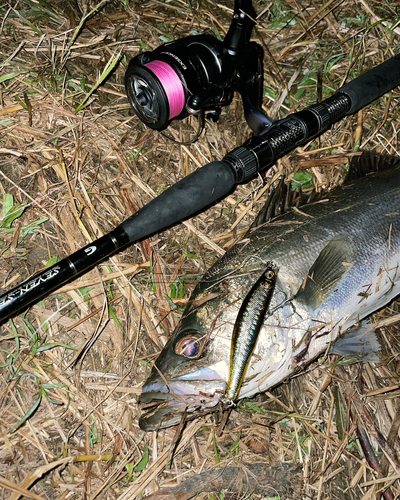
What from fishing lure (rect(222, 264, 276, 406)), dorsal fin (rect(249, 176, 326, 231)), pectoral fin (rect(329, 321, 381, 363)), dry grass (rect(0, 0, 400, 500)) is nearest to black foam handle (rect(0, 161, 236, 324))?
dorsal fin (rect(249, 176, 326, 231))

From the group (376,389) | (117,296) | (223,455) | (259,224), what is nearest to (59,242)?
(117,296)

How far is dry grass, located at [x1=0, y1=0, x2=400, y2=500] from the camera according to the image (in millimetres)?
2713

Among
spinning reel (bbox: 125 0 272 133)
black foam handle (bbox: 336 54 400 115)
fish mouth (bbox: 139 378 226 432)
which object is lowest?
fish mouth (bbox: 139 378 226 432)

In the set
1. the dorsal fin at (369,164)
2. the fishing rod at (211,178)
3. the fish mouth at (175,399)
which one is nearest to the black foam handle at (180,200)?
the fishing rod at (211,178)

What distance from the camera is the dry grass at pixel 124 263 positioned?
271 cm

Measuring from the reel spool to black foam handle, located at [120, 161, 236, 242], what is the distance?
1.47 feet

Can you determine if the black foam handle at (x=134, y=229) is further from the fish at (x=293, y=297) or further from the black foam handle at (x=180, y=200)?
the fish at (x=293, y=297)

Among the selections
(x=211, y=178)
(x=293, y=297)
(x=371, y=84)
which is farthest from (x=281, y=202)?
(x=371, y=84)

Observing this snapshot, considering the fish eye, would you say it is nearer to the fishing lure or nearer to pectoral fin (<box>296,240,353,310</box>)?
the fishing lure

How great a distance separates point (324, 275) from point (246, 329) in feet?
2.01

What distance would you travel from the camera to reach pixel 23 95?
10.4ft

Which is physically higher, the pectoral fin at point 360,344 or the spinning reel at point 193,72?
the spinning reel at point 193,72

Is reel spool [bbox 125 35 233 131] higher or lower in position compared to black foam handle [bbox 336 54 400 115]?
higher

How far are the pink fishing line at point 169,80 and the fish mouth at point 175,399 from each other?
66.5 inches
